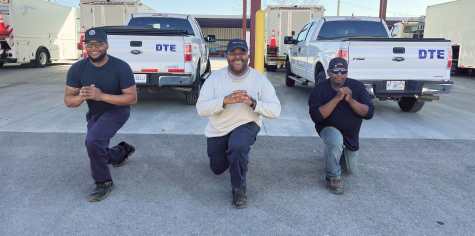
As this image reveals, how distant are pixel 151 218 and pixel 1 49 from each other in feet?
53.9

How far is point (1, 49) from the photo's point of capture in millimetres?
15977

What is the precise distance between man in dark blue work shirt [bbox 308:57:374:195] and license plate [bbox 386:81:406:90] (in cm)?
300

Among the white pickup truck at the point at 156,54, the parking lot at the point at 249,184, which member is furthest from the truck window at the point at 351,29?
the white pickup truck at the point at 156,54

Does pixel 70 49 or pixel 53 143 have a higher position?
pixel 70 49

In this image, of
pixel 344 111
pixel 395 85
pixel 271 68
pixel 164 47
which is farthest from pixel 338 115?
pixel 271 68

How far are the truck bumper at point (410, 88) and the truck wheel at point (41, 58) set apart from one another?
16.7 metres

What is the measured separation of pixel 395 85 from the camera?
6.60 m

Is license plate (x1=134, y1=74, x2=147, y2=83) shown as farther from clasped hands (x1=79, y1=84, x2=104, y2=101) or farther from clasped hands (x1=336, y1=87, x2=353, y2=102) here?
clasped hands (x1=336, y1=87, x2=353, y2=102)

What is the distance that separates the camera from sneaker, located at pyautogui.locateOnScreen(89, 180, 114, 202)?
10.9 feet

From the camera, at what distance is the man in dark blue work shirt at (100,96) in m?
3.38

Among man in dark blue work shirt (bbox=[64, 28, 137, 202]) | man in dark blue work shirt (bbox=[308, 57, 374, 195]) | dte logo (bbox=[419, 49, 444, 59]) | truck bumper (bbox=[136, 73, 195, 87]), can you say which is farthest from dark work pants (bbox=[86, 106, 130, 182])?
dte logo (bbox=[419, 49, 444, 59])

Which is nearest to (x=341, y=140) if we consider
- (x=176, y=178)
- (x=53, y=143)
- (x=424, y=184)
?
(x=424, y=184)

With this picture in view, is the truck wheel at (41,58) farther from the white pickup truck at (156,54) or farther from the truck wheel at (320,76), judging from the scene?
the truck wheel at (320,76)

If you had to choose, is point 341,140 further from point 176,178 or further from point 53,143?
point 53,143
